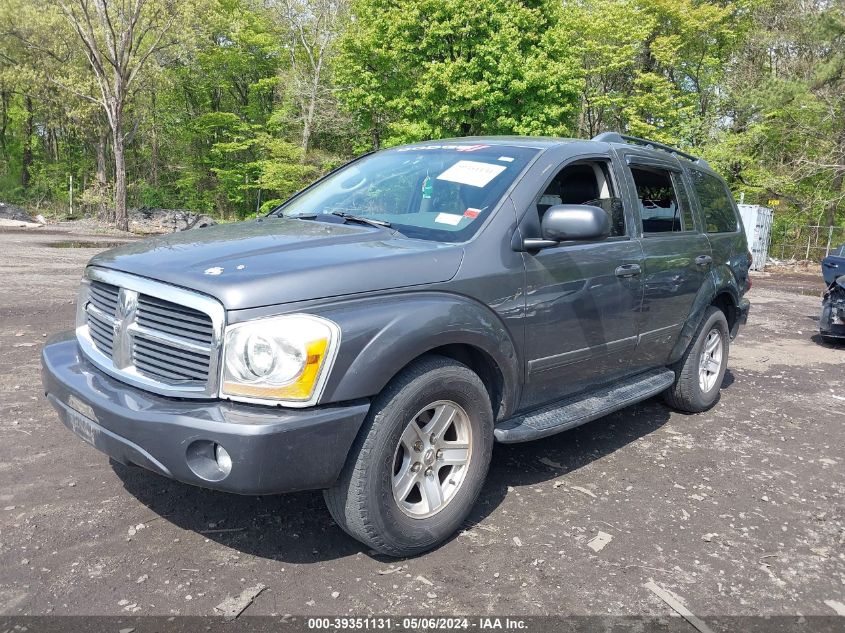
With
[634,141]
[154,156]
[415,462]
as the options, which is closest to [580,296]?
[415,462]

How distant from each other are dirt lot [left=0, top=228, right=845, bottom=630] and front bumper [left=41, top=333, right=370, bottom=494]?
1.66 ft

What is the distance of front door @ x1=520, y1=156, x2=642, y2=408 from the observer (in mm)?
3506

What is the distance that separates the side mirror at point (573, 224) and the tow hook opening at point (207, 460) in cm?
181

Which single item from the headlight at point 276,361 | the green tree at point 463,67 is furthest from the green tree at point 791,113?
the headlight at point 276,361

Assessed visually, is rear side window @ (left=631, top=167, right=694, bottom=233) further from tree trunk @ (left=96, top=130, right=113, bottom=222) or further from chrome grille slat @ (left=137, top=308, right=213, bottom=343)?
tree trunk @ (left=96, top=130, right=113, bottom=222)

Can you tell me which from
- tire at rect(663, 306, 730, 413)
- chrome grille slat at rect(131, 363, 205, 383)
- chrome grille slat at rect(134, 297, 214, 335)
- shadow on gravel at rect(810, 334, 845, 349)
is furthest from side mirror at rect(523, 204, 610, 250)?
shadow on gravel at rect(810, 334, 845, 349)

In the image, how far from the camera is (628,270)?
161 inches

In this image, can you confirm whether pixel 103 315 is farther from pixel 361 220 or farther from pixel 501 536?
pixel 501 536

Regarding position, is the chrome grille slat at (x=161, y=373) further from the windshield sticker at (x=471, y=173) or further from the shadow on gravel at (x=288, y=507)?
the windshield sticker at (x=471, y=173)

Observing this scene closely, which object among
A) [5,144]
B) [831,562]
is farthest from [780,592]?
[5,144]

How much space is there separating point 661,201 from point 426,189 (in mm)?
1888

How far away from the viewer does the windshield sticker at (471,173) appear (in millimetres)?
3660

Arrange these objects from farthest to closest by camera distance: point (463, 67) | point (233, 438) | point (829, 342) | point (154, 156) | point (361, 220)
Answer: point (154, 156) < point (463, 67) < point (829, 342) < point (361, 220) < point (233, 438)

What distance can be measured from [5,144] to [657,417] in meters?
50.1
